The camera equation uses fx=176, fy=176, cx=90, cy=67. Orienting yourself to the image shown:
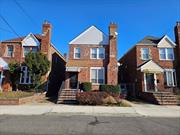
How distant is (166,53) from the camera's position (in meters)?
24.6

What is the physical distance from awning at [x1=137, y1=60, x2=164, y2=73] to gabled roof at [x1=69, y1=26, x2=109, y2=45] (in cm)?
576

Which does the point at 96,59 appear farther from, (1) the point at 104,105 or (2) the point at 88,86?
(1) the point at 104,105

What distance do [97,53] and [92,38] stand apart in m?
2.24

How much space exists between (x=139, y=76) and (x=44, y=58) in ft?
41.7

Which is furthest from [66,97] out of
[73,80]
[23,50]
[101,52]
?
[23,50]

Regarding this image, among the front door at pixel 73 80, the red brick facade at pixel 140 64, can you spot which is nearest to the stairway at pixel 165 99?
the red brick facade at pixel 140 64

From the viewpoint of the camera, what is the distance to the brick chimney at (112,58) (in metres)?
22.5

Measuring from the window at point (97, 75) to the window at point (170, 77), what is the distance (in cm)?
866

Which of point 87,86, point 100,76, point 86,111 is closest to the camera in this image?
point 86,111

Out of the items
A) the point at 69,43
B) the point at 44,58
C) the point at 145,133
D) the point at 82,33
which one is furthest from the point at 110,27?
the point at 145,133

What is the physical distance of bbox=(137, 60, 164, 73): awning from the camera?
22469 millimetres

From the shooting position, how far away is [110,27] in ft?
76.9

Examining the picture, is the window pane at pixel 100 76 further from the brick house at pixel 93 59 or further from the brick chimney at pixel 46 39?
the brick chimney at pixel 46 39

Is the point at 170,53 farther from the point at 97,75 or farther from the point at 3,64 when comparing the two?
the point at 3,64
